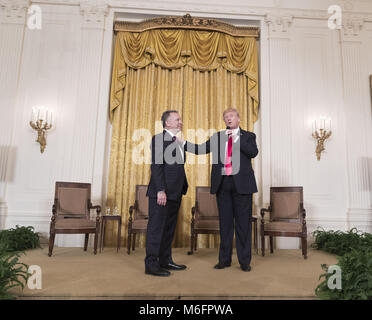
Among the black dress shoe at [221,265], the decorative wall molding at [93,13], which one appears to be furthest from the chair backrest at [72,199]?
the decorative wall molding at [93,13]

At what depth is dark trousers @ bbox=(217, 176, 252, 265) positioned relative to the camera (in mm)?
3254

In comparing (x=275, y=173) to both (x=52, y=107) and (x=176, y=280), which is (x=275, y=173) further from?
(x=52, y=107)

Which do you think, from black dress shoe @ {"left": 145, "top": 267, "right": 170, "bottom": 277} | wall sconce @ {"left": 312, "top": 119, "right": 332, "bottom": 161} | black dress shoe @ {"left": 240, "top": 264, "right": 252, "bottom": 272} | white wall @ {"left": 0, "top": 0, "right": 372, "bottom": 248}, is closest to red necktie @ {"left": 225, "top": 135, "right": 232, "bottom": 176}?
black dress shoe @ {"left": 240, "top": 264, "right": 252, "bottom": 272}

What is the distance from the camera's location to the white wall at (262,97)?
5.20 meters

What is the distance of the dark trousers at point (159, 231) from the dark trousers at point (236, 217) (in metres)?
0.52

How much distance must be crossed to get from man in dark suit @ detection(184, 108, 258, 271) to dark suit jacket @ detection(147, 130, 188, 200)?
49 cm

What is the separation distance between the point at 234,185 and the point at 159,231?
2.97 feet

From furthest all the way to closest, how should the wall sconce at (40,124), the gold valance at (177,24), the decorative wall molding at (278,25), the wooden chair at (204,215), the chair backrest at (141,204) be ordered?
the decorative wall molding at (278,25) → the gold valance at (177,24) → the wall sconce at (40,124) → the chair backrest at (141,204) → the wooden chair at (204,215)

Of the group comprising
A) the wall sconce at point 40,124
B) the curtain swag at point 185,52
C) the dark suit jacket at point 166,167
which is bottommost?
the dark suit jacket at point 166,167

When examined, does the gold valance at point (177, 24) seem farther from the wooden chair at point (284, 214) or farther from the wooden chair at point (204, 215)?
the wooden chair at point (284, 214)

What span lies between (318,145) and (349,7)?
274cm

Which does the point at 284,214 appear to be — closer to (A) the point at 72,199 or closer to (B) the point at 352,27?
(A) the point at 72,199

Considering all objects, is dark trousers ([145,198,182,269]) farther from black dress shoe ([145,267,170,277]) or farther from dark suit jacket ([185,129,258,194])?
dark suit jacket ([185,129,258,194])
